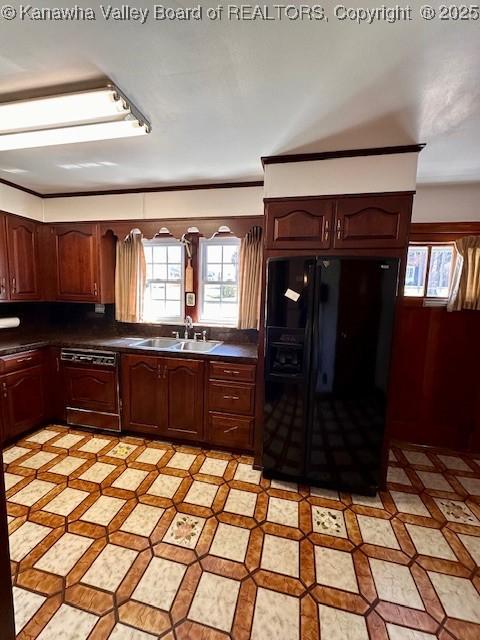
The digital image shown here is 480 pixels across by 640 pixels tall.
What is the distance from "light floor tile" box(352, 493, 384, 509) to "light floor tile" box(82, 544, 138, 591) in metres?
1.52

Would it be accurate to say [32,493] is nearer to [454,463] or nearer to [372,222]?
[372,222]

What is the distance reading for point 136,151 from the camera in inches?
83.4

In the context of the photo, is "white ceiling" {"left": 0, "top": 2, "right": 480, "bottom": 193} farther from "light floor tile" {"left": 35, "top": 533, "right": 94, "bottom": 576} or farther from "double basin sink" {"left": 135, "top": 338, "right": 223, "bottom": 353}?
"light floor tile" {"left": 35, "top": 533, "right": 94, "bottom": 576}

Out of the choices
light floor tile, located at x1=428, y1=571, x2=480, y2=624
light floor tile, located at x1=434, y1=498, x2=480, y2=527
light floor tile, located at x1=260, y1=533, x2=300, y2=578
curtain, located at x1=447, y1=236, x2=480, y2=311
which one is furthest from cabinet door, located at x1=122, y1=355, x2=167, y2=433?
curtain, located at x1=447, y1=236, x2=480, y2=311

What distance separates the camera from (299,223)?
2121mm

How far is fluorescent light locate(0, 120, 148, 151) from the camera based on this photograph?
5.29 feet

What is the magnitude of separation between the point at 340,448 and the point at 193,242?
97.1 inches

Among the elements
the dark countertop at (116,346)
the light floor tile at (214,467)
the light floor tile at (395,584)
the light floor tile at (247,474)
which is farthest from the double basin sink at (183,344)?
the light floor tile at (395,584)

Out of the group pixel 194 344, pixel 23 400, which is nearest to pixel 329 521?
pixel 194 344

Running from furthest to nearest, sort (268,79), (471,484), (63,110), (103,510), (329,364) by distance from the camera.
→ (471,484), (329,364), (103,510), (63,110), (268,79)

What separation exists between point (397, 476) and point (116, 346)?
8.91 ft

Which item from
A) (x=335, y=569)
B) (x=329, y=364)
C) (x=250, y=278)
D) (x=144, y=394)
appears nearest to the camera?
(x=335, y=569)

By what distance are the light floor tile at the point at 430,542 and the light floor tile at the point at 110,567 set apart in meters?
1.67

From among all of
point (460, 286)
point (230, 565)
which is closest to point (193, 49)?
point (230, 565)
